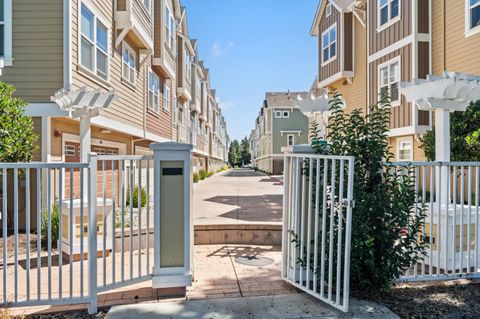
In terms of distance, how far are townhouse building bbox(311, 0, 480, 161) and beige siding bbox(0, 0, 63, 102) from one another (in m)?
7.01

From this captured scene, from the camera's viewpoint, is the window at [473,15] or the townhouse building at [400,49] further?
the townhouse building at [400,49]

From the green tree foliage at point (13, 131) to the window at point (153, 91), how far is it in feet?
20.9

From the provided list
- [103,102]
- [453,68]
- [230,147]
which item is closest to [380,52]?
[453,68]

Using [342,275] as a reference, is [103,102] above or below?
above

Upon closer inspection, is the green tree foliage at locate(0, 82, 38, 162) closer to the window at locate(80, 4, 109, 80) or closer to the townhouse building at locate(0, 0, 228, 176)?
the townhouse building at locate(0, 0, 228, 176)

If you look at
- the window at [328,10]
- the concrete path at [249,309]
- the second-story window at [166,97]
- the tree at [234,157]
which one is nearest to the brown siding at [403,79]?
the window at [328,10]

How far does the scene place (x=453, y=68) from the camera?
9203 millimetres

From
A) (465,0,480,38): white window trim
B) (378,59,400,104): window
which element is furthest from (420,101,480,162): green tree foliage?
(378,59,400,104): window

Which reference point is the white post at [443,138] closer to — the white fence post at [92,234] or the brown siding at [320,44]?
the white fence post at [92,234]

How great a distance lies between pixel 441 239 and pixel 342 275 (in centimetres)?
184

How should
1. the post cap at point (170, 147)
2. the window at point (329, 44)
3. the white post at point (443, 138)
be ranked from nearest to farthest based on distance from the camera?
the post cap at point (170, 147)
the white post at point (443, 138)
the window at point (329, 44)

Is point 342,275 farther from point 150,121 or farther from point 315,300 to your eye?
point 150,121

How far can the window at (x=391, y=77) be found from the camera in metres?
10.7

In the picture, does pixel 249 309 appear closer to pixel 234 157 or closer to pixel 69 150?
pixel 69 150
